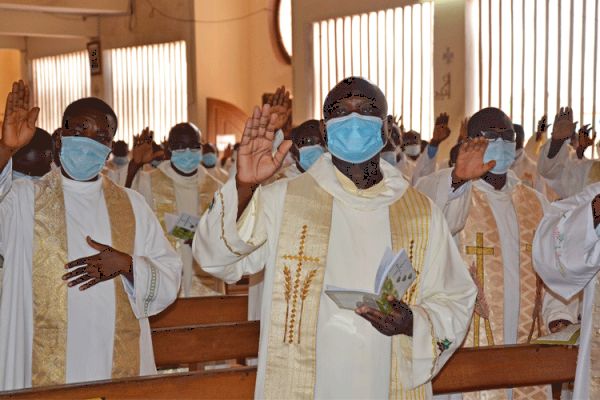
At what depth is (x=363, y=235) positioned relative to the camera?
349 centimetres

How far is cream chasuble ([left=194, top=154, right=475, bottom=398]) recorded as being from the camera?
3389 millimetres

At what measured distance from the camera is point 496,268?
5.56 metres

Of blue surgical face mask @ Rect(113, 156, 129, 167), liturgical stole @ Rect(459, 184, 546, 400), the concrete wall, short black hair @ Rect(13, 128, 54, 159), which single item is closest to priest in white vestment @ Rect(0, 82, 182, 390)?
short black hair @ Rect(13, 128, 54, 159)

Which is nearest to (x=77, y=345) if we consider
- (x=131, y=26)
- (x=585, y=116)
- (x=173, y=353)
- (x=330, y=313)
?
(x=173, y=353)

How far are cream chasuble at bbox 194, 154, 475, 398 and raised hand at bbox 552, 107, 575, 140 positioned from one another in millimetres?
4525

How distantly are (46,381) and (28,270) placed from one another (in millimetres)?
493

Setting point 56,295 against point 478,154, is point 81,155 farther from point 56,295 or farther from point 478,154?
point 478,154

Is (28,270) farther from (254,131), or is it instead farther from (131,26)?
(131,26)

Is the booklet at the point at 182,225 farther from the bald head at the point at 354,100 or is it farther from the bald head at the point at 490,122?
the bald head at the point at 354,100

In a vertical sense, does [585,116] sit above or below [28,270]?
above

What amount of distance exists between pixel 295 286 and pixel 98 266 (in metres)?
1.08

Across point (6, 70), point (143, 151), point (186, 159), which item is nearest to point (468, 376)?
point (143, 151)

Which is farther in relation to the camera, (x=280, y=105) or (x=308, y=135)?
(x=308, y=135)

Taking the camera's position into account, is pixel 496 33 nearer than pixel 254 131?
No
